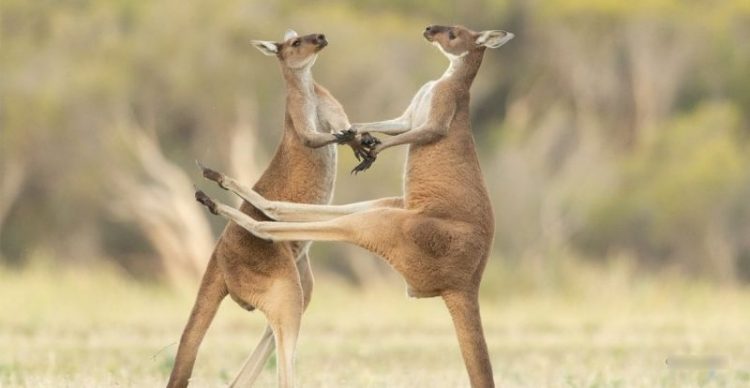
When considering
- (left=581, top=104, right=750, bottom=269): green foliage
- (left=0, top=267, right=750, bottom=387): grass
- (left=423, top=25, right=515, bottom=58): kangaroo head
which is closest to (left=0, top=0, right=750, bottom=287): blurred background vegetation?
(left=581, top=104, right=750, bottom=269): green foliage

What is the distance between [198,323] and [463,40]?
70.2 inches

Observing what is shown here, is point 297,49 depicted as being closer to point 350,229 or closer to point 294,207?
point 294,207

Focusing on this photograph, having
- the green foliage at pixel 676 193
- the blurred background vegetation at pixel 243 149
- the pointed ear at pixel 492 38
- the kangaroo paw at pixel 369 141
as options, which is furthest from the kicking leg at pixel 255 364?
the green foliage at pixel 676 193

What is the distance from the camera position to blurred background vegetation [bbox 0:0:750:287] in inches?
919

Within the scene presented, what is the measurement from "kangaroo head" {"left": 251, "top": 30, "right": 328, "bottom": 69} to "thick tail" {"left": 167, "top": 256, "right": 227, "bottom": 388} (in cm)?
105

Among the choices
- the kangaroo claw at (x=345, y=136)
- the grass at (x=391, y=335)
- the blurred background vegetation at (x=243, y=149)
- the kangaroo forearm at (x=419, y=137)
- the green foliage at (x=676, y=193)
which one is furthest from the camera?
the green foliage at (x=676, y=193)

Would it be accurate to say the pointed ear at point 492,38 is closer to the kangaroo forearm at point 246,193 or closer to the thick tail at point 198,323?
the kangaroo forearm at point 246,193

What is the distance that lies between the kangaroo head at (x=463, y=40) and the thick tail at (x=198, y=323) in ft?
4.79

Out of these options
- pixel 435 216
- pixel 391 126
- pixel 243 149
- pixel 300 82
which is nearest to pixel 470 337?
pixel 435 216

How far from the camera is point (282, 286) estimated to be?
7605 millimetres

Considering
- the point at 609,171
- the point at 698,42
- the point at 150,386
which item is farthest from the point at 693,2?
the point at 150,386

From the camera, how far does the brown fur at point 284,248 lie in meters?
7.60

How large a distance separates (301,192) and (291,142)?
238 millimetres

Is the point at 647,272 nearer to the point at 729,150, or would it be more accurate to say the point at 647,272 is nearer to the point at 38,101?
the point at 729,150
